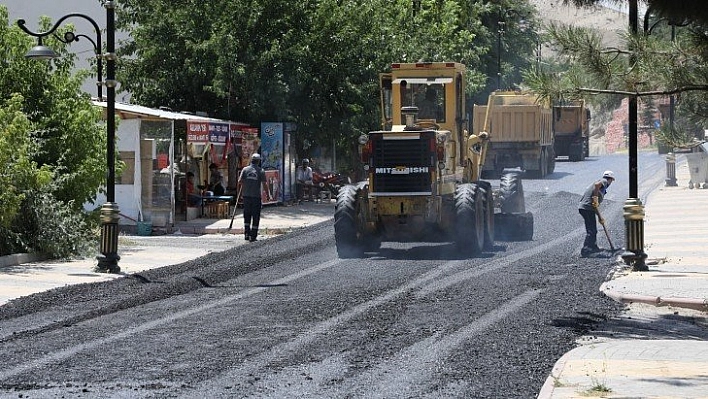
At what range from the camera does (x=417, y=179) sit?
22.4 m

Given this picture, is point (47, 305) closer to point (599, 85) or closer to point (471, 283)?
point (471, 283)

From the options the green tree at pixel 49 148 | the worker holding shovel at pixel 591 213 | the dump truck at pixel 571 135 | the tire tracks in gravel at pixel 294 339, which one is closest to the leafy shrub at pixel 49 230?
the green tree at pixel 49 148

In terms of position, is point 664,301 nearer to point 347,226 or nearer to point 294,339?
point 294,339

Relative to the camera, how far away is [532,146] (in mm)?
43938

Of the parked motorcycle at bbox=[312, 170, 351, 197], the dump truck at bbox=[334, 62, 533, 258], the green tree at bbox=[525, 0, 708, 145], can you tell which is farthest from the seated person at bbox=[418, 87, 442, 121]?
the parked motorcycle at bbox=[312, 170, 351, 197]

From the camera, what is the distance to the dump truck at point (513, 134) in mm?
43844

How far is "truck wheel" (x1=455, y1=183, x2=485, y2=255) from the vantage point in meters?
22.1

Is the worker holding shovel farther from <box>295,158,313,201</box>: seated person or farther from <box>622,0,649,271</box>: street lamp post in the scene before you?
<box>295,158,313,201</box>: seated person

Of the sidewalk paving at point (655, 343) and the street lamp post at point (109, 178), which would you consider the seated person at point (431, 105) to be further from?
the street lamp post at point (109, 178)

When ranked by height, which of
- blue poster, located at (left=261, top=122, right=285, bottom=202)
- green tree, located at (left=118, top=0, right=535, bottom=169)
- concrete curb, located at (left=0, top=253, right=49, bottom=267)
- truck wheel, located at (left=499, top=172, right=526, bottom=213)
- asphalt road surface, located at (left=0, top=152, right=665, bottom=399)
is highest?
green tree, located at (left=118, top=0, right=535, bottom=169)

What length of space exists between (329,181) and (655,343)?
26642 mm

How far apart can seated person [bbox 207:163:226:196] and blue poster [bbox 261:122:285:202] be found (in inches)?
123

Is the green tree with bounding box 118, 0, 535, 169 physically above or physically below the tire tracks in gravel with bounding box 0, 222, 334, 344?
above

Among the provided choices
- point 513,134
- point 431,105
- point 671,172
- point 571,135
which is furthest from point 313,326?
point 571,135
